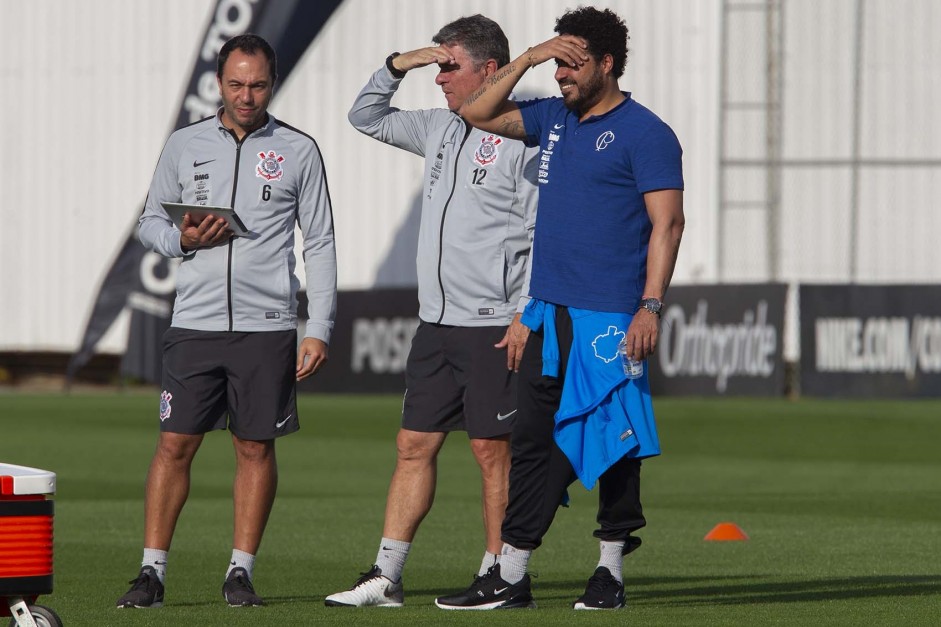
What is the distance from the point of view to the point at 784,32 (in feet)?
89.0

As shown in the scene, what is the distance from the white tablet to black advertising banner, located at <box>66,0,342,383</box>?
19.0m

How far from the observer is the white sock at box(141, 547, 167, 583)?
7160 millimetres

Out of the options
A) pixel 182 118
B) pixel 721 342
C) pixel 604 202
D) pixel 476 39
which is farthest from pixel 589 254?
pixel 182 118

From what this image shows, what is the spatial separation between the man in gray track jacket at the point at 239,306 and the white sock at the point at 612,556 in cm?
134

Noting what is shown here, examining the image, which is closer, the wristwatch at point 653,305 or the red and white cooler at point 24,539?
the red and white cooler at point 24,539

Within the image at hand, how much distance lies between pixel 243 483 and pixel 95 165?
72.5 ft

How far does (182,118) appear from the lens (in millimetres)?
27672

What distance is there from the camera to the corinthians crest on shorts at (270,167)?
7.35 metres

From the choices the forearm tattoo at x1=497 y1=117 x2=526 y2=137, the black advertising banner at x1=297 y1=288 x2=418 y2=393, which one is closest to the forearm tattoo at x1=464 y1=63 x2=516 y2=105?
the forearm tattoo at x1=497 y1=117 x2=526 y2=137

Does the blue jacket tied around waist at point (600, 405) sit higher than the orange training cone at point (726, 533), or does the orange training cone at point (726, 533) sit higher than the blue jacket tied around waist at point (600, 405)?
the blue jacket tied around waist at point (600, 405)

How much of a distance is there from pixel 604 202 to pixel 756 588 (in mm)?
1938

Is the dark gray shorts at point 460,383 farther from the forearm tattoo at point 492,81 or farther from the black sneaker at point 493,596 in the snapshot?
the forearm tattoo at point 492,81

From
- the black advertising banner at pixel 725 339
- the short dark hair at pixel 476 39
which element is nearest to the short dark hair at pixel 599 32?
the short dark hair at pixel 476 39

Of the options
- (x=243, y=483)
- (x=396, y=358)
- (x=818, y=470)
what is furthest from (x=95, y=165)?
(x=243, y=483)
